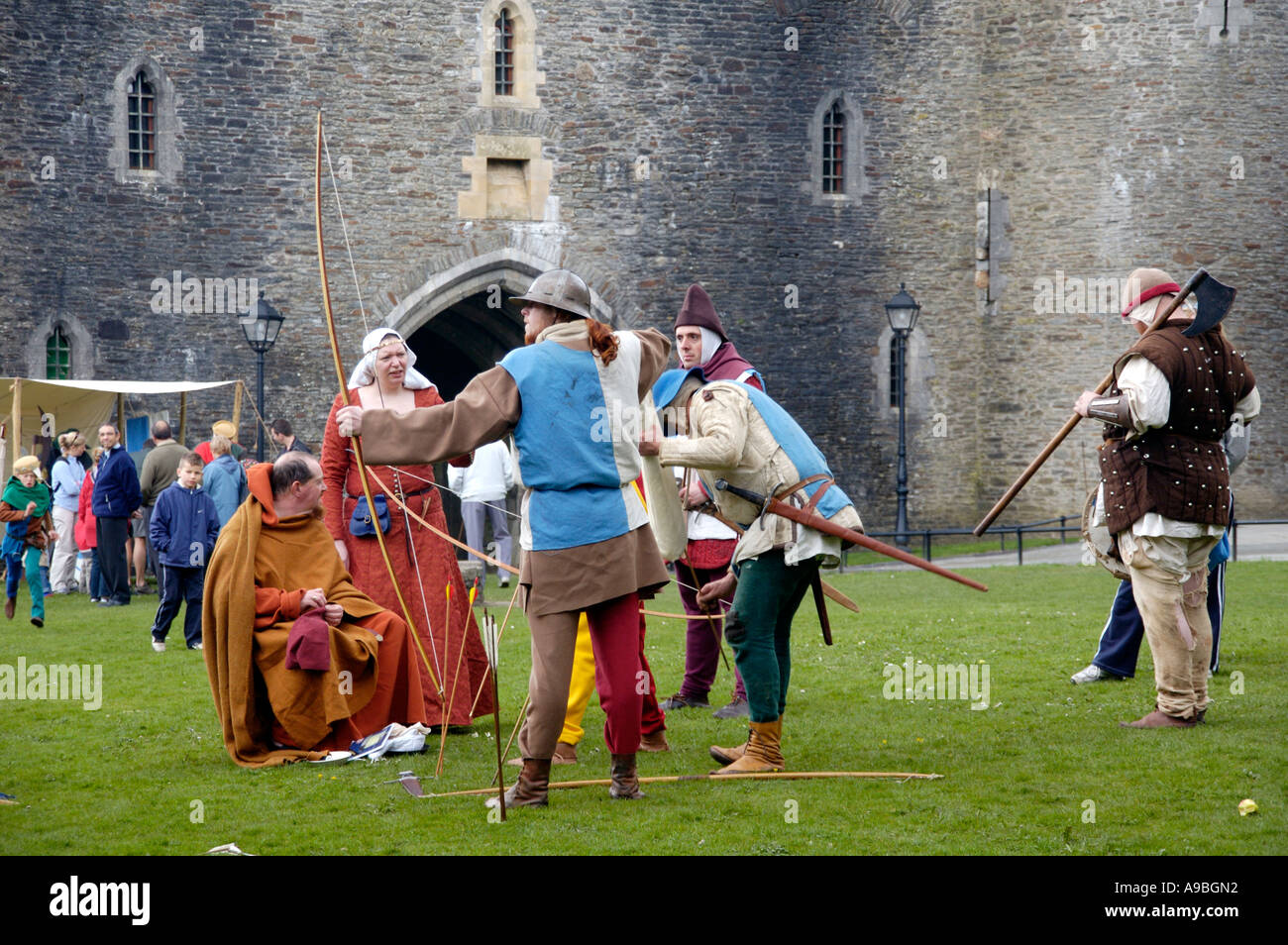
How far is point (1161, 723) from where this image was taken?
7.13 metres

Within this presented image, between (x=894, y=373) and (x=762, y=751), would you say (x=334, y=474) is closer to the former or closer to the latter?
(x=762, y=751)

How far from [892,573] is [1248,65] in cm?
1003

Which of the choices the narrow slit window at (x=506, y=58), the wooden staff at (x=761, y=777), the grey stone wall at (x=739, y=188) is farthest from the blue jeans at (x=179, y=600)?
the narrow slit window at (x=506, y=58)

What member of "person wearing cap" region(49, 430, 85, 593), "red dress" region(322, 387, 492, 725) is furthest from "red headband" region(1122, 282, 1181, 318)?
"person wearing cap" region(49, 430, 85, 593)

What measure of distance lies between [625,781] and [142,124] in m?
16.5

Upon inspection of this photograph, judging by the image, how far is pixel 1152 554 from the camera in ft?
23.3

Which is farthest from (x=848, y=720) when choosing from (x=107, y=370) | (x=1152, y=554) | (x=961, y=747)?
(x=107, y=370)

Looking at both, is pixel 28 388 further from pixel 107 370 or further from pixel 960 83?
pixel 960 83

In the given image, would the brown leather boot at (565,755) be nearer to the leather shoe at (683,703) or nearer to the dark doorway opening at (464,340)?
the leather shoe at (683,703)

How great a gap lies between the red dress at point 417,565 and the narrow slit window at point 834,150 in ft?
54.6

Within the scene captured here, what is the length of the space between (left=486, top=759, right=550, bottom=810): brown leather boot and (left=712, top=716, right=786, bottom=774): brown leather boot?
84cm

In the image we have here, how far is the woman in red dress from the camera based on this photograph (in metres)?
7.51

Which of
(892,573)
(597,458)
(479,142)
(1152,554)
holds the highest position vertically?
(479,142)

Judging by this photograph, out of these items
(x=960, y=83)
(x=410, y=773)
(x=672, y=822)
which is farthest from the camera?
(x=960, y=83)
